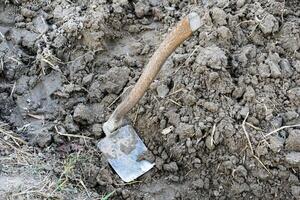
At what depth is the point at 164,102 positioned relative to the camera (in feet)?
9.18

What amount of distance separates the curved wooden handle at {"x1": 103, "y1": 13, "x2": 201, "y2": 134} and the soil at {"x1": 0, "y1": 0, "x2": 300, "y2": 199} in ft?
0.40

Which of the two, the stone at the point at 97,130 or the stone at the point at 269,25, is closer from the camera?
the stone at the point at 269,25

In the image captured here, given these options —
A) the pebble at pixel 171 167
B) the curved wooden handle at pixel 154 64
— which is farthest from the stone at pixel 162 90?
the pebble at pixel 171 167

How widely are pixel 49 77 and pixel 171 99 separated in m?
0.74

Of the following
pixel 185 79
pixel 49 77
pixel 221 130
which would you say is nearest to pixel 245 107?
pixel 221 130

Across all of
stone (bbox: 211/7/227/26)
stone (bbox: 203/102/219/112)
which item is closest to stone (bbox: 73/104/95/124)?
stone (bbox: 203/102/219/112)

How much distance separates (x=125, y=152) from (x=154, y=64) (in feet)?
1.77

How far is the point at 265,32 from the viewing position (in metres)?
2.75

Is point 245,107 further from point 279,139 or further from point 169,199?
point 169,199

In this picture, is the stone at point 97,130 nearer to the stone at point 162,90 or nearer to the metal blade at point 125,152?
the metal blade at point 125,152

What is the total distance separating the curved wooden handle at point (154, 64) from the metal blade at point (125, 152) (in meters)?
0.05

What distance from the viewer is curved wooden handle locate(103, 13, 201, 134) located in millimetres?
2289

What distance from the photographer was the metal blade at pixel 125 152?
2750 mm

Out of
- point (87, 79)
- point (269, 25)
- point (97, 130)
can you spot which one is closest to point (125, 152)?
point (97, 130)
